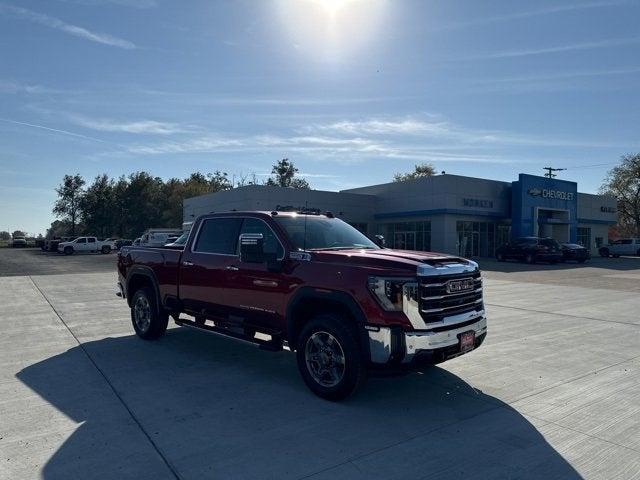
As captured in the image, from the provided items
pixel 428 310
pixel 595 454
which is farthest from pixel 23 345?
pixel 595 454

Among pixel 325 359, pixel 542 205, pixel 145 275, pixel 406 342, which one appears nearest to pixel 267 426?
pixel 325 359

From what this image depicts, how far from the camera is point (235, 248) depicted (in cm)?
618

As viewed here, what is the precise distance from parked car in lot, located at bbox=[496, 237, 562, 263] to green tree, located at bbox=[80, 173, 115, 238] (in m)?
64.4

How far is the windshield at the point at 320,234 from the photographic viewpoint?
5617 mm

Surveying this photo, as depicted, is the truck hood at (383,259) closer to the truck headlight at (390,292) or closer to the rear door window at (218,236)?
the truck headlight at (390,292)

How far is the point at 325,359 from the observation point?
4922 millimetres

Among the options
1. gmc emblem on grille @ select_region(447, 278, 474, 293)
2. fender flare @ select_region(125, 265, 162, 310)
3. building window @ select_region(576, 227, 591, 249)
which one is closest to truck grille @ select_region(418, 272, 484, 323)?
gmc emblem on grille @ select_region(447, 278, 474, 293)

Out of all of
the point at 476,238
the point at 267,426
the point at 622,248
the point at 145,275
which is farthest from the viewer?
the point at 622,248

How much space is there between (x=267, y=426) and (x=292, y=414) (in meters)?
0.36

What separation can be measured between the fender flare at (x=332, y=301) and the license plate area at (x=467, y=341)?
1.06 metres

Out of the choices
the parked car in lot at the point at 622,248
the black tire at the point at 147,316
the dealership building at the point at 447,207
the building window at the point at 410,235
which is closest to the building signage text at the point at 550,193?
the dealership building at the point at 447,207

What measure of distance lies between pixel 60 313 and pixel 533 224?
129 ft

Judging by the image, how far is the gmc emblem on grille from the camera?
4.84 metres

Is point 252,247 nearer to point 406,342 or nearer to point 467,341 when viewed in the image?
point 406,342
